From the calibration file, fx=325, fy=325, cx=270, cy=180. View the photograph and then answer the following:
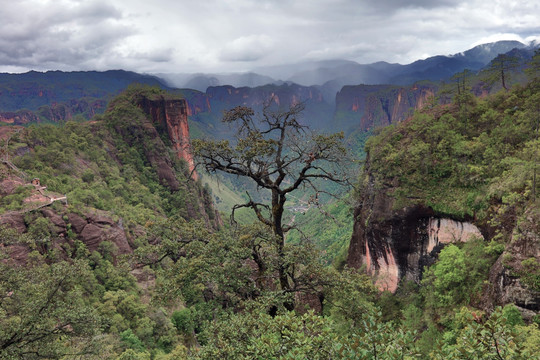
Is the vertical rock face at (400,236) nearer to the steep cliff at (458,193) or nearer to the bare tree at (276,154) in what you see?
the steep cliff at (458,193)

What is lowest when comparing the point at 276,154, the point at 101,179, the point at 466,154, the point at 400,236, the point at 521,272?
the point at 400,236

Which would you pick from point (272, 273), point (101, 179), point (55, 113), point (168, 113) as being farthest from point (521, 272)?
point (55, 113)

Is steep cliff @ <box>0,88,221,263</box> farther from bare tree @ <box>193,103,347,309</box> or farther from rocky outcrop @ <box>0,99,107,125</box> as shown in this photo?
rocky outcrop @ <box>0,99,107,125</box>

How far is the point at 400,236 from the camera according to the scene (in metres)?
28.7

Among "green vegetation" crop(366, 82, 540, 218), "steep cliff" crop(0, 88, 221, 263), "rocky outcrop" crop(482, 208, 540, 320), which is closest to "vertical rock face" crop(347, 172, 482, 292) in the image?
"green vegetation" crop(366, 82, 540, 218)

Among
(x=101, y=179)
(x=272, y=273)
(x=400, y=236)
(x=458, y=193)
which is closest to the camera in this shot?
(x=272, y=273)

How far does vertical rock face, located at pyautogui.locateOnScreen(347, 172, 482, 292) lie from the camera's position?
1018 inches

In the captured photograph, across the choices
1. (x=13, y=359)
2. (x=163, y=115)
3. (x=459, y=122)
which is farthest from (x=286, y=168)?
(x=163, y=115)

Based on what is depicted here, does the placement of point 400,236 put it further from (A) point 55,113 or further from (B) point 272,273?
(A) point 55,113

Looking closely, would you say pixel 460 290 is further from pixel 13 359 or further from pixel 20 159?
pixel 20 159

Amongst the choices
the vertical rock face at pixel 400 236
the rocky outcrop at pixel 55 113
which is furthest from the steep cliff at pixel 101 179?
the rocky outcrop at pixel 55 113

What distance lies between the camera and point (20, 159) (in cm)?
4175

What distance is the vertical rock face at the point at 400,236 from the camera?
25859 mm

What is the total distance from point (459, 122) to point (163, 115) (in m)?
64.4
